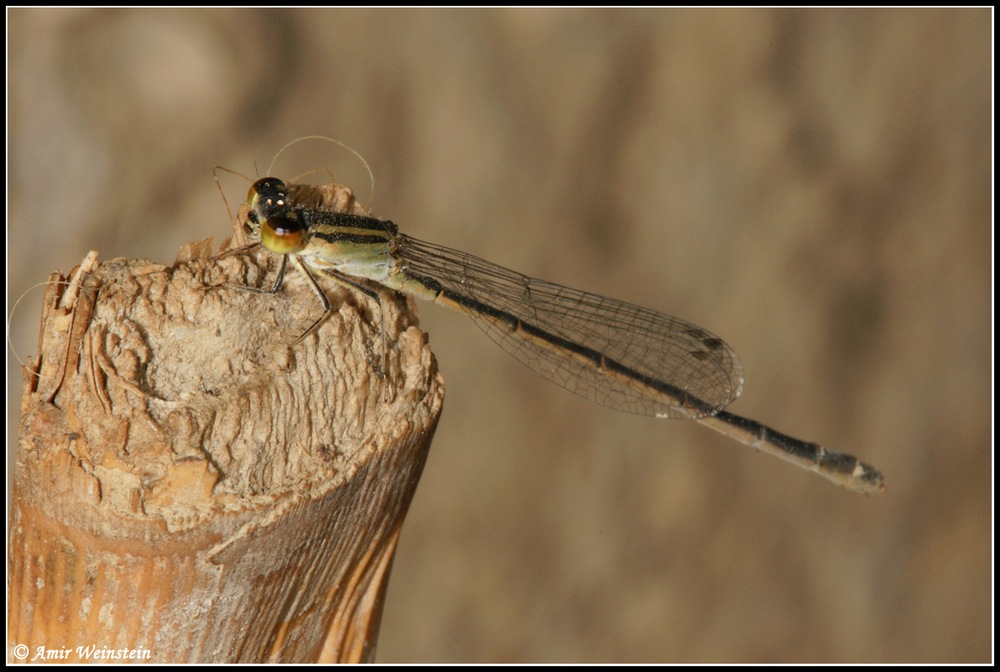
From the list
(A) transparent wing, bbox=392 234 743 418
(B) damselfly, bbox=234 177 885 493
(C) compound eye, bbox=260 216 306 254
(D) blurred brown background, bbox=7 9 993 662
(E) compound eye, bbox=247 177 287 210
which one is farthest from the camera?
(D) blurred brown background, bbox=7 9 993 662

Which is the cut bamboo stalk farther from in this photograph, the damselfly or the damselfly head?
the damselfly

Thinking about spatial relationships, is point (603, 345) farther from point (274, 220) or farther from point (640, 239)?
point (274, 220)

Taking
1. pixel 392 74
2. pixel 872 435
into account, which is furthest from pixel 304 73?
pixel 872 435

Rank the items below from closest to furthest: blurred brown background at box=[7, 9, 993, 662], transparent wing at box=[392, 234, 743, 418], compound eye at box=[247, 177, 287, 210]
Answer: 1. compound eye at box=[247, 177, 287, 210]
2. transparent wing at box=[392, 234, 743, 418]
3. blurred brown background at box=[7, 9, 993, 662]

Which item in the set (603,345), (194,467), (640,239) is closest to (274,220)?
(194,467)

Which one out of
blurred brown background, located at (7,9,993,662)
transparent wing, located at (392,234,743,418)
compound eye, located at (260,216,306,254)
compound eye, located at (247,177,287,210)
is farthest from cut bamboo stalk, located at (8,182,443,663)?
blurred brown background, located at (7,9,993,662)

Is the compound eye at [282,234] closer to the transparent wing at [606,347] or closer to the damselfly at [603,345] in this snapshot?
the damselfly at [603,345]
